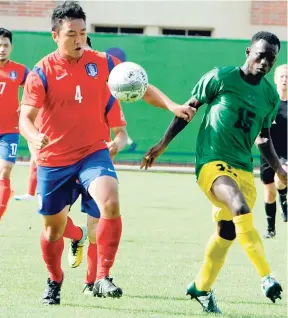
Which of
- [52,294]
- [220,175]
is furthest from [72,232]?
[220,175]

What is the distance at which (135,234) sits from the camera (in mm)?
11398

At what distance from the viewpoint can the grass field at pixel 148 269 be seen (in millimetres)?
7004

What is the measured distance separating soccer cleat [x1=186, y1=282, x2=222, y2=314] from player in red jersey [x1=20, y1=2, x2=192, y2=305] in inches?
24.9

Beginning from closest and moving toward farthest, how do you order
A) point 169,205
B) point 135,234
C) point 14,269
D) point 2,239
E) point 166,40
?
point 14,269 < point 2,239 < point 135,234 < point 169,205 < point 166,40

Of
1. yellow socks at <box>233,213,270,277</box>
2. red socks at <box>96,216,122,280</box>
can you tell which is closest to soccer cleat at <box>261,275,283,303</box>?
yellow socks at <box>233,213,270,277</box>

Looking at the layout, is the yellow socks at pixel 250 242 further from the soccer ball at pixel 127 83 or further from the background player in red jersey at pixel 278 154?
the background player in red jersey at pixel 278 154

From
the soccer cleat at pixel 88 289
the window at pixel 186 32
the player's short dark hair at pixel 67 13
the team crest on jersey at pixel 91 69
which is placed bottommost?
the window at pixel 186 32

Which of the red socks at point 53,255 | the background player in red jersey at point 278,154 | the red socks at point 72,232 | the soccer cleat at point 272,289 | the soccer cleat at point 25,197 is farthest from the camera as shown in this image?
the soccer cleat at point 25,197

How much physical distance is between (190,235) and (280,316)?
4.63m

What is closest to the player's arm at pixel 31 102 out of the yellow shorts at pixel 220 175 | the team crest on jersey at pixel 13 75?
the yellow shorts at pixel 220 175

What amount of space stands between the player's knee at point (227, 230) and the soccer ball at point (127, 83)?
1.09 metres

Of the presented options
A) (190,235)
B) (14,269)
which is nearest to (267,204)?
(190,235)

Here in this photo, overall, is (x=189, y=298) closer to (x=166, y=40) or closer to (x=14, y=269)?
(x=14, y=269)

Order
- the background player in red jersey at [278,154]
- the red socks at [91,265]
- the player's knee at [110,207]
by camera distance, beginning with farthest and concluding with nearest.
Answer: the background player in red jersey at [278,154]
the red socks at [91,265]
the player's knee at [110,207]
